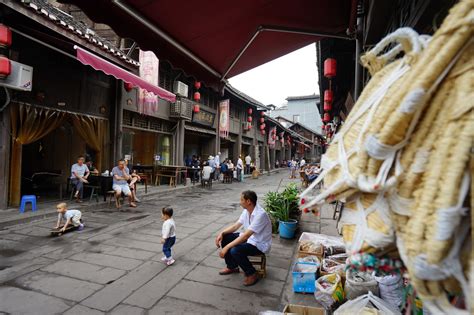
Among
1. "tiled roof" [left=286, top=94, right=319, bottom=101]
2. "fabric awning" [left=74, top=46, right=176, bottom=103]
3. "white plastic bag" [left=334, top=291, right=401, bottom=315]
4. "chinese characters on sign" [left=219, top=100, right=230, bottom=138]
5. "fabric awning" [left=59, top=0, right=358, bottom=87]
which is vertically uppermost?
"tiled roof" [left=286, top=94, right=319, bottom=101]

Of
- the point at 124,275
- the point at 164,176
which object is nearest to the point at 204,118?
the point at 164,176

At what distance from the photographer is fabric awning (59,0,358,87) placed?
2.31 metres

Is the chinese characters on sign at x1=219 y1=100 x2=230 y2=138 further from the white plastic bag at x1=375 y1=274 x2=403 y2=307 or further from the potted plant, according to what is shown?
the white plastic bag at x1=375 y1=274 x2=403 y2=307

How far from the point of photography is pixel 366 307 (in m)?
2.47

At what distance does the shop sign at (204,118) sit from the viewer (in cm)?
1736

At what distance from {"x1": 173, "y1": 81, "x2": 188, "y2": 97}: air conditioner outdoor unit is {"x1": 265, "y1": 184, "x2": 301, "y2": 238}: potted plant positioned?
10.3 meters

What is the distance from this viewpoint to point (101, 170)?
436 inches

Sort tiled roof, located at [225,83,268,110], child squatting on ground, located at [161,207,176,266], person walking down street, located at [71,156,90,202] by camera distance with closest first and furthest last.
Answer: child squatting on ground, located at [161,207,176,266]
person walking down street, located at [71,156,90,202]
tiled roof, located at [225,83,268,110]

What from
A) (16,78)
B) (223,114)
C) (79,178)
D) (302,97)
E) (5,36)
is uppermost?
(302,97)

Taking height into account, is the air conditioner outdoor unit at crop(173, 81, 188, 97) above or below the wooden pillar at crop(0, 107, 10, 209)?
above

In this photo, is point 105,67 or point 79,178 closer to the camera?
point 105,67

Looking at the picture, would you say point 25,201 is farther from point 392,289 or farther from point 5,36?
point 392,289

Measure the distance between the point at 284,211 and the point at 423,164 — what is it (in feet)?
18.4

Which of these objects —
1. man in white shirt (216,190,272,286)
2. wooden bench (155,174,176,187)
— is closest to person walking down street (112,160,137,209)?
wooden bench (155,174,176,187)
